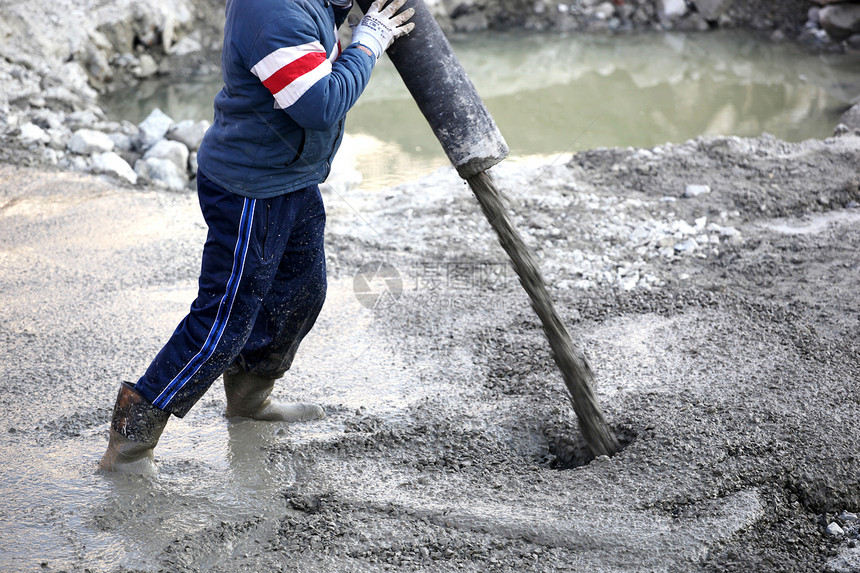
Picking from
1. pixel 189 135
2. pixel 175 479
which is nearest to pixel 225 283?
pixel 175 479

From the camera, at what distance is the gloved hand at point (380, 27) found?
2211 millimetres

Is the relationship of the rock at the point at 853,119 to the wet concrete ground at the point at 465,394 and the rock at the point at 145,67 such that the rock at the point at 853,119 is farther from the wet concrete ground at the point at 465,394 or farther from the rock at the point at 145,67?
the rock at the point at 145,67

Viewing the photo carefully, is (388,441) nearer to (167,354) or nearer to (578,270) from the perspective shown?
(167,354)

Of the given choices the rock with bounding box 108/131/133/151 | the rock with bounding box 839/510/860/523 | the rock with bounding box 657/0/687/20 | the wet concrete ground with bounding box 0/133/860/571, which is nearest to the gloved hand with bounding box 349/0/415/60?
the wet concrete ground with bounding box 0/133/860/571

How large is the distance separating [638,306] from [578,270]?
19.4 inches

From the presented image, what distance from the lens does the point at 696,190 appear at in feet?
15.8

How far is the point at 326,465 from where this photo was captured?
252 cm

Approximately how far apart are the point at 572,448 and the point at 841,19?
9180 mm

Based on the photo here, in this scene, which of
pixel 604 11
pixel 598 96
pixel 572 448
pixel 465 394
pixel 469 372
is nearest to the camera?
pixel 572 448

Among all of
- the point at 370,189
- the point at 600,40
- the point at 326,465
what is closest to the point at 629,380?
the point at 326,465

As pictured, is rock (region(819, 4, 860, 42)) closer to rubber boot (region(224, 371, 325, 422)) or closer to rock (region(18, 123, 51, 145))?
rock (region(18, 123, 51, 145))

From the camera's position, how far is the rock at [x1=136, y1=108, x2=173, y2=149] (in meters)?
5.64

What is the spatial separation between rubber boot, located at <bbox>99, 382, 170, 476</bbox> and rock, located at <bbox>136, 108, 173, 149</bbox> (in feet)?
12.5

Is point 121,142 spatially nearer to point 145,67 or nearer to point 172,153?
point 172,153
